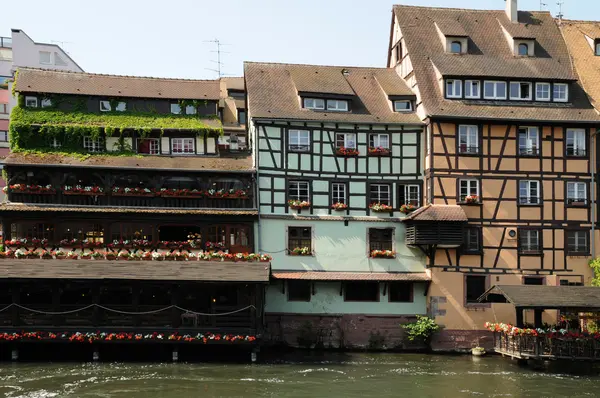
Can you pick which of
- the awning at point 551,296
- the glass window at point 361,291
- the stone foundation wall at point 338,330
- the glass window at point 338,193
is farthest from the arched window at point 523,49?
the stone foundation wall at point 338,330

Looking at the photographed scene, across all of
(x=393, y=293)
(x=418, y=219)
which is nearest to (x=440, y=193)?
(x=418, y=219)

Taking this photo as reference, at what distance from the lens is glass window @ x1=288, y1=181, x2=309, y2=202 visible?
36.2 meters

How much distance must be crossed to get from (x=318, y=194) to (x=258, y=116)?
440 cm

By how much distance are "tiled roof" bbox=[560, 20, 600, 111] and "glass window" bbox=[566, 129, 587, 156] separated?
1.52m

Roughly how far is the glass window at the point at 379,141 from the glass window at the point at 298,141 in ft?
9.84

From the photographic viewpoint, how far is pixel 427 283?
118ft

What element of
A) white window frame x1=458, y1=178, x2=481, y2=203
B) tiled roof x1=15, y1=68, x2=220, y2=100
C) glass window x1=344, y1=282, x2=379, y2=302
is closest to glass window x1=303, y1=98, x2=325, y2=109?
tiled roof x1=15, y1=68, x2=220, y2=100

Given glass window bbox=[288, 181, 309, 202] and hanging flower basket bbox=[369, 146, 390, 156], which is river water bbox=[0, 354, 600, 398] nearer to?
glass window bbox=[288, 181, 309, 202]

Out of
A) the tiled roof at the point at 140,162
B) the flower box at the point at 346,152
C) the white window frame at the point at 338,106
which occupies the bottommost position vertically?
the tiled roof at the point at 140,162

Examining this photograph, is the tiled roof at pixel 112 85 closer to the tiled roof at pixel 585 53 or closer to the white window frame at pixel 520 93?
the white window frame at pixel 520 93

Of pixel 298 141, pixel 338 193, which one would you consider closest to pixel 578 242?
pixel 338 193

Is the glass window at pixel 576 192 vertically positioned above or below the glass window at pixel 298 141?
below

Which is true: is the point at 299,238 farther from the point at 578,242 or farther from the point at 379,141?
the point at 578,242

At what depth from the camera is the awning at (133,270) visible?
31203 mm
